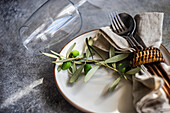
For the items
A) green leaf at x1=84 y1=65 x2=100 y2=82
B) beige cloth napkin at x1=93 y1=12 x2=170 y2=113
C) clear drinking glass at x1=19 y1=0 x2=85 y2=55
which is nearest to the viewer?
beige cloth napkin at x1=93 y1=12 x2=170 y2=113

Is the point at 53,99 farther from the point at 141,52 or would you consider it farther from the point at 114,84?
the point at 141,52

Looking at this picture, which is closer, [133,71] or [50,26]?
[133,71]

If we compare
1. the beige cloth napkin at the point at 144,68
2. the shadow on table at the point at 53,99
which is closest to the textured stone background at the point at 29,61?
the shadow on table at the point at 53,99

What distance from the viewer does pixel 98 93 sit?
1.82 feet

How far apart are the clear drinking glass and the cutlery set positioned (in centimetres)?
20

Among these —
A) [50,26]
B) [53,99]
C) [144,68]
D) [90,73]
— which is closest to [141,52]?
[144,68]

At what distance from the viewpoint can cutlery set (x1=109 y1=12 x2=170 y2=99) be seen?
53cm

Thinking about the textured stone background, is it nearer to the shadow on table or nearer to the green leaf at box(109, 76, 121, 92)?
the shadow on table

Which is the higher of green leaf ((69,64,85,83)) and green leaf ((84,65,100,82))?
green leaf ((69,64,85,83))

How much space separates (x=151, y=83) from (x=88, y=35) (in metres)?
0.32

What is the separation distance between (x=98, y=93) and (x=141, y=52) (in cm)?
17

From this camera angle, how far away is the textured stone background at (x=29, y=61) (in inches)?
23.8

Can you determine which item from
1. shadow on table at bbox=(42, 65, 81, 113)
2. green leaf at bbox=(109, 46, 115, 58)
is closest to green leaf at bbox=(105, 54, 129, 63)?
green leaf at bbox=(109, 46, 115, 58)

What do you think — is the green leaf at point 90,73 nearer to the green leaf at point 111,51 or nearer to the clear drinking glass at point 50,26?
the green leaf at point 111,51
